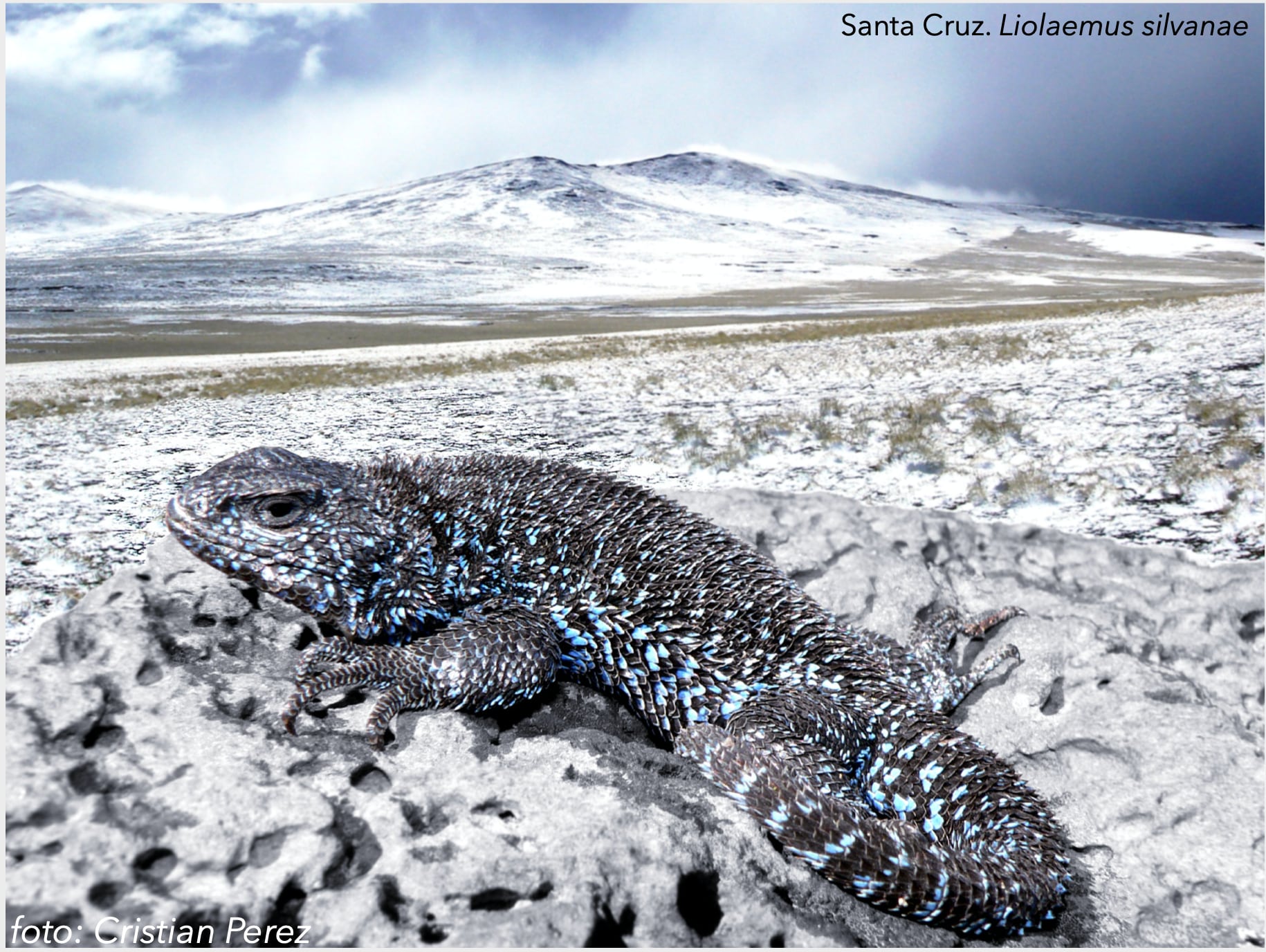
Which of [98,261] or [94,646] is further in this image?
[98,261]

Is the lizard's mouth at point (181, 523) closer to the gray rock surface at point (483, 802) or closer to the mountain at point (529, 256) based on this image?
the gray rock surface at point (483, 802)

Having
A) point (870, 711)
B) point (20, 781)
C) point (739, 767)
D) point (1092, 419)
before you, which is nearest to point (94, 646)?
point (20, 781)

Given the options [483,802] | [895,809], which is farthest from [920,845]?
[483,802]

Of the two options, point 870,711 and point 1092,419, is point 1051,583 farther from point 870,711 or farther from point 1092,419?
point 1092,419

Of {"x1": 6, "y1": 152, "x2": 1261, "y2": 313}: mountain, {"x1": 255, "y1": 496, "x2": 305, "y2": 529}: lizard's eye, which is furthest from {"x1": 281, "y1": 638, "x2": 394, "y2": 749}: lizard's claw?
{"x1": 6, "y1": 152, "x2": 1261, "y2": 313}: mountain

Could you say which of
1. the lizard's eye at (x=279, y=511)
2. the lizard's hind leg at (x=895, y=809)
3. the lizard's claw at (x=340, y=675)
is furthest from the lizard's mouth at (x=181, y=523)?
the lizard's hind leg at (x=895, y=809)

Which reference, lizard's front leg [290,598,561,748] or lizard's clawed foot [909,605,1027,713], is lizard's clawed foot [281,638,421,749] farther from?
lizard's clawed foot [909,605,1027,713]
